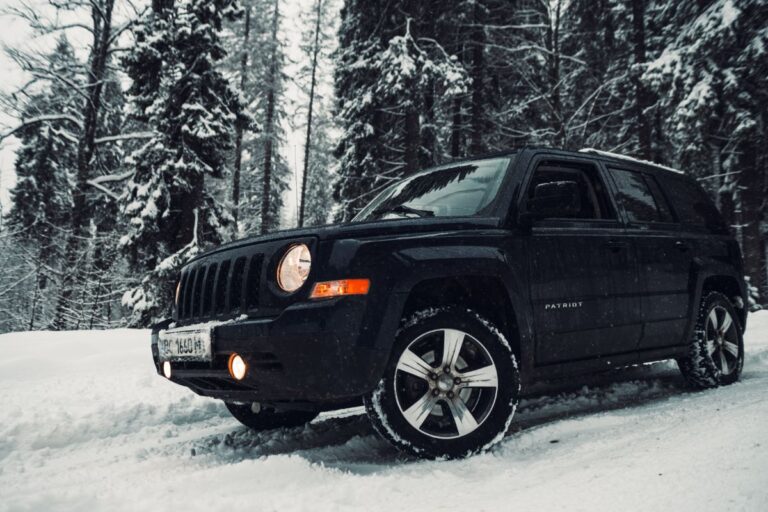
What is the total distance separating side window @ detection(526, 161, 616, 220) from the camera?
11.2 feet

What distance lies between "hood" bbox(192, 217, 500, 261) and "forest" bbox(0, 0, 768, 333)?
10.2 meters

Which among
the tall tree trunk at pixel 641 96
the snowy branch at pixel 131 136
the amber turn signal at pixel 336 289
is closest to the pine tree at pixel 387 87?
the tall tree trunk at pixel 641 96

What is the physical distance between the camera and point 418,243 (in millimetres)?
3016

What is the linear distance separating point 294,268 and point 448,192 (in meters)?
1.43

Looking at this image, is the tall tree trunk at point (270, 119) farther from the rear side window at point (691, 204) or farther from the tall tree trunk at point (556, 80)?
the rear side window at point (691, 204)

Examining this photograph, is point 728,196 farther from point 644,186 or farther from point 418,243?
point 418,243

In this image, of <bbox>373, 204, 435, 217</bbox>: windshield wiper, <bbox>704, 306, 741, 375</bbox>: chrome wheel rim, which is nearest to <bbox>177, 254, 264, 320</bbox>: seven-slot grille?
<bbox>373, 204, 435, 217</bbox>: windshield wiper

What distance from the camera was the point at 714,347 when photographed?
4863 millimetres

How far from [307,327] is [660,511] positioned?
1614 millimetres

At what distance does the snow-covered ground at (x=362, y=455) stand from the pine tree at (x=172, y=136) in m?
7.94

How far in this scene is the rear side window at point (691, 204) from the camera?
16.1ft

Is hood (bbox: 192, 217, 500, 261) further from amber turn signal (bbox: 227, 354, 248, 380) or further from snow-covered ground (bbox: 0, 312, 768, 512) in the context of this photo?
snow-covered ground (bbox: 0, 312, 768, 512)

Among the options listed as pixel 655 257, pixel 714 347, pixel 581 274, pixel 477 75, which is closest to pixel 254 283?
pixel 581 274

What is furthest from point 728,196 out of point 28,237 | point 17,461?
Answer: point 28,237
